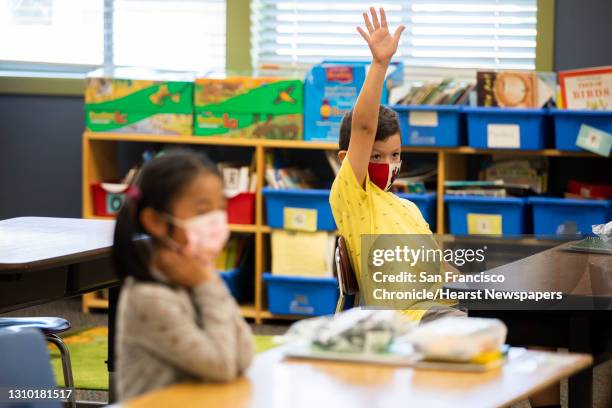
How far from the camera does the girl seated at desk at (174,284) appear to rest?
1.40 m

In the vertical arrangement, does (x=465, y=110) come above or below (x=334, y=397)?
above

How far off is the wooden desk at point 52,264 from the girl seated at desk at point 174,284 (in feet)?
3.42

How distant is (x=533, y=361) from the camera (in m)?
1.63

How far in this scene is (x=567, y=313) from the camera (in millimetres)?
2312

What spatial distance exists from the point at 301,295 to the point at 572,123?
4.77 feet

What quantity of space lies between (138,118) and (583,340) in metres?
3.17

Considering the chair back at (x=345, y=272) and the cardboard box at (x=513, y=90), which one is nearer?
the chair back at (x=345, y=272)

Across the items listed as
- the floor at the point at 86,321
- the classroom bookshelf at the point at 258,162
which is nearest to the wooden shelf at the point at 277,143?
the classroom bookshelf at the point at 258,162

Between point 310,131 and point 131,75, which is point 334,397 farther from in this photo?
point 131,75

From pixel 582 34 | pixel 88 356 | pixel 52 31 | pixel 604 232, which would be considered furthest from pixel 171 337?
pixel 52 31

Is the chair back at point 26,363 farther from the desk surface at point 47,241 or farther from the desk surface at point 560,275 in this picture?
the desk surface at point 560,275

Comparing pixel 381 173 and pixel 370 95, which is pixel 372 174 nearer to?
pixel 381 173

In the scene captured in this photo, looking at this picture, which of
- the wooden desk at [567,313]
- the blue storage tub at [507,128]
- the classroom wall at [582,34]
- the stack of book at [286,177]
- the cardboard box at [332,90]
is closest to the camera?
the wooden desk at [567,313]

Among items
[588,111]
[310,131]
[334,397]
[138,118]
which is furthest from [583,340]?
[138,118]
